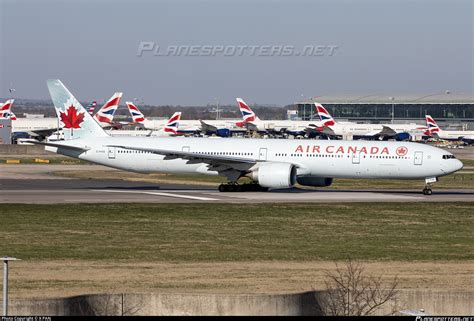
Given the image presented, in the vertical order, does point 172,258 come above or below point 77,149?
below

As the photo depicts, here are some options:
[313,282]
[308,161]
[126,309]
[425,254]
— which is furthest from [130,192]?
[126,309]

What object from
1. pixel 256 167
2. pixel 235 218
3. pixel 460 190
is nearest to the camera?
pixel 235 218

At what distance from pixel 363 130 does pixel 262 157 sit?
111m

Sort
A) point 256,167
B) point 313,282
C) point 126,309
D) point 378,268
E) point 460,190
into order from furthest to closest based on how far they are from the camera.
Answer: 1. point 460,190
2. point 256,167
3. point 378,268
4. point 313,282
5. point 126,309

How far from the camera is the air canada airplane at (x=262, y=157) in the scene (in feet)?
171

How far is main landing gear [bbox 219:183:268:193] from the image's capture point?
5328 cm

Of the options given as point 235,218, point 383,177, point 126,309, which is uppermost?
point 383,177

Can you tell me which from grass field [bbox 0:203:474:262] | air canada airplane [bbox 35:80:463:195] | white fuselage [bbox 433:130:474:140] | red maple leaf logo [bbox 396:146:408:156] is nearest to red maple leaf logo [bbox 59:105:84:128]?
air canada airplane [bbox 35:80:463:195]

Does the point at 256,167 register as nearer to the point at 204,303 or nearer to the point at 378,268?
the point at 378,268

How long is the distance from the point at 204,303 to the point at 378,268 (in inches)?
383

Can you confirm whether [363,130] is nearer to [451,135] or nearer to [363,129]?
[363,129]

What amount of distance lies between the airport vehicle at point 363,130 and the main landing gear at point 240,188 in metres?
103

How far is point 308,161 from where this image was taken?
52750mm

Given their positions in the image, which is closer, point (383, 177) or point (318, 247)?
point (318, 247)
